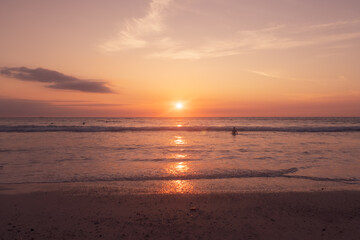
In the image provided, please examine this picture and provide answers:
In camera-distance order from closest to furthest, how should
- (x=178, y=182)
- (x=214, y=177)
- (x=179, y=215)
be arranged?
(x=179, y=215) < (x=178, y=182) < (x=214, y=177)

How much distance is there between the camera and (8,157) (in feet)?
48.7

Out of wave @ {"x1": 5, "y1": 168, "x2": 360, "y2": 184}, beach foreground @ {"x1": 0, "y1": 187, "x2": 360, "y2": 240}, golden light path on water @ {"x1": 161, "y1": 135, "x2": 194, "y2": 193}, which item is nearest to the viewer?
beach foreground @ {"x1": 0, "y1": 187, "x2": 360, "y2": 240}

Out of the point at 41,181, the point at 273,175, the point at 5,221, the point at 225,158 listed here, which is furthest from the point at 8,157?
the point at 273,175

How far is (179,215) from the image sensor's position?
6.39 meters

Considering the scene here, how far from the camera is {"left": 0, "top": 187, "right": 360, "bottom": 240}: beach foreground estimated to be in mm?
5461

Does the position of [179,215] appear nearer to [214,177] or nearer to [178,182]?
[178,182]

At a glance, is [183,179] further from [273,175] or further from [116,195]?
[273,175]

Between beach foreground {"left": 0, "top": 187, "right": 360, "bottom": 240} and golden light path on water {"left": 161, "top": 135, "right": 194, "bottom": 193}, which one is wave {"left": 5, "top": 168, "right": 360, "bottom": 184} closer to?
golden light path on water {"left": 161, "top": 135, "right": 194, "bottom": 193}

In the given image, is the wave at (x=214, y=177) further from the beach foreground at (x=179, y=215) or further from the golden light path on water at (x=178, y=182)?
the beach foreground at (x=179, y=215)

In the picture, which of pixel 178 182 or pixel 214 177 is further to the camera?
pixel 214 177

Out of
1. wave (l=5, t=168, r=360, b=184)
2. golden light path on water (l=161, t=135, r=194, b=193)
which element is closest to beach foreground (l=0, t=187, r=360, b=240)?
golden light path on water (l=161, t=135, r=194, b=193)

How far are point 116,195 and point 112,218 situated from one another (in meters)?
1.70

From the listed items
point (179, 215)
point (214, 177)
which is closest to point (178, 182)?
point (214, 177)

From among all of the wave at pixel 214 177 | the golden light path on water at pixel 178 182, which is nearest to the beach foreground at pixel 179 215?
the golden light path on water at pixel 178 182
